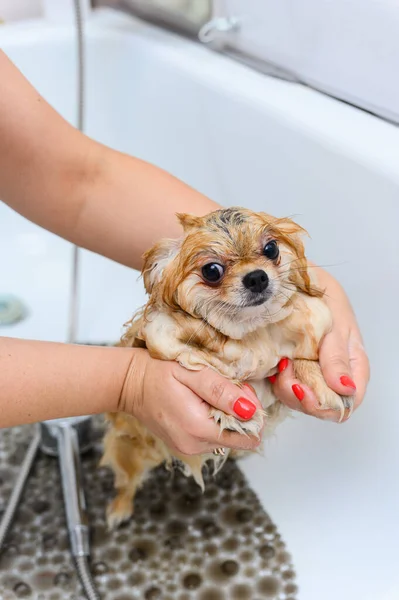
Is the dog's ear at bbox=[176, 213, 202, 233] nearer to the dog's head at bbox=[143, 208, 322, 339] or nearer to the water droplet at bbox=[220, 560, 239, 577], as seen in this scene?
the dog's head at bbox=[143, 208, 322, 339]

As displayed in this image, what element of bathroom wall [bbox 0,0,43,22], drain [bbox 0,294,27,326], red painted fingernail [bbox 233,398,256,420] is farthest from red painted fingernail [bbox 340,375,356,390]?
bathroom wall [bbox 0,0,43,22]

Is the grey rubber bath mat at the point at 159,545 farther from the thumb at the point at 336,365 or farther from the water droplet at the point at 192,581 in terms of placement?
the thumb at the point at 336,365

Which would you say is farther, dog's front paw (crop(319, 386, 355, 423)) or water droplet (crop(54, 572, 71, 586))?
water droplet (crop(54, 572, 71, 586))

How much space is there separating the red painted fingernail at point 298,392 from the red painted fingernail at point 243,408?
62mm

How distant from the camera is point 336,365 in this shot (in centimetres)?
70

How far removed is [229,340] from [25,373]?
0.22 meters

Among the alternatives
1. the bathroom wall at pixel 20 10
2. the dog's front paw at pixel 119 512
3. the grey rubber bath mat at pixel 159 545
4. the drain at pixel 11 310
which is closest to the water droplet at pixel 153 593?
the grey rubber bath mat at pixel 159 545

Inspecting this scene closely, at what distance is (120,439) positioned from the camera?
0.95 meters

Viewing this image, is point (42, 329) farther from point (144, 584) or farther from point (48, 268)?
point (144, 584)

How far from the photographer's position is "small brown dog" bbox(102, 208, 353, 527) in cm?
63

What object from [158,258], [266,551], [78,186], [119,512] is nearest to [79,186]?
[78,186]

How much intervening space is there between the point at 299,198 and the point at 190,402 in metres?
0.52

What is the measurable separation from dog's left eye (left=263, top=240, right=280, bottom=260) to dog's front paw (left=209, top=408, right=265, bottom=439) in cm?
16

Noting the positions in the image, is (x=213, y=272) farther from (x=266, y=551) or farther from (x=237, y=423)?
(x=266, y=551)
